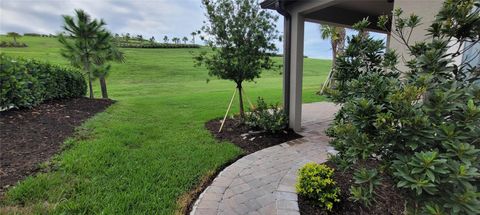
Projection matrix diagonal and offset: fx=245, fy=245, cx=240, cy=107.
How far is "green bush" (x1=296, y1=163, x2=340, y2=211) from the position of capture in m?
2.47

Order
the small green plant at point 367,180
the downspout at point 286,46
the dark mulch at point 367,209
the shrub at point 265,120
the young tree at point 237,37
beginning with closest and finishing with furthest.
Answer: the small green plant at point 367,180 → the dark mulch at point 367,209 → the downspout at point 286,46 → the shrub at point 265,120 → the young tree at point 237,37

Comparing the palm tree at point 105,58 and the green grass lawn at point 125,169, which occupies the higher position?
the palm tree at point 105,58

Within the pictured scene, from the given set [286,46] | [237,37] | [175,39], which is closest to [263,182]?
[286,46]

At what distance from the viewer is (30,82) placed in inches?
214

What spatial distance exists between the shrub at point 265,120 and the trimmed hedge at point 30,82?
15.7ft

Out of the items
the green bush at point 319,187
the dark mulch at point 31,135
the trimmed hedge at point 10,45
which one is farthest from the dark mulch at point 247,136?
the trimmed hedge at point 10,45

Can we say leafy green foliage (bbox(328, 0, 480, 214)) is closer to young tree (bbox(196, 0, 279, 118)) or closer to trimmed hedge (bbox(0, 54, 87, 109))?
young tree (bbox(196, 0, 279, 118))

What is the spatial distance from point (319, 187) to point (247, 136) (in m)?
2.53

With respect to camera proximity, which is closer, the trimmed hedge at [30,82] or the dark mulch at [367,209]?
the dark mulch at [367,209]

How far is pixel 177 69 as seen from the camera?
26609 mm

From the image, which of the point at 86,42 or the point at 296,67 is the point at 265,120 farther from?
the point at 86,42

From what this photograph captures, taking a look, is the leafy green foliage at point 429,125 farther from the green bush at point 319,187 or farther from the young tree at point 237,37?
the young tree at point 237,37

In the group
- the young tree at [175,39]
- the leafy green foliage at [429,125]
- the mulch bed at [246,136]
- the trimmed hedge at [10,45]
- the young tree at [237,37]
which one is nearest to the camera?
the leafy green foliage at [429,125]

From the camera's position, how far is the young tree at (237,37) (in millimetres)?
5121
